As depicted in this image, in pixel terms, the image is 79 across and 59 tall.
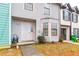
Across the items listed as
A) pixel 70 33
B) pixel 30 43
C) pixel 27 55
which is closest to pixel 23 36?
pixel 30 43

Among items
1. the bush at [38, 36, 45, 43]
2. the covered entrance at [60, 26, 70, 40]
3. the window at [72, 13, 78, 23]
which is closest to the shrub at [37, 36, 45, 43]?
the bush at [38, 36, 45, 43]

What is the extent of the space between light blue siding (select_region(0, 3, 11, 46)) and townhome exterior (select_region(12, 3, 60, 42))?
4.6 inches

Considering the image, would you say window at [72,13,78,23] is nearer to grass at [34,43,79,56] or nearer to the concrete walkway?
grass at [34,43,79,56]

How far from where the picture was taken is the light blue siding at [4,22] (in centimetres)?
271

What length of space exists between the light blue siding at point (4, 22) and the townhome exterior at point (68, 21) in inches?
44.2

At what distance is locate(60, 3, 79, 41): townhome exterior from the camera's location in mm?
2945

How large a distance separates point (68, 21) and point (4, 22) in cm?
134

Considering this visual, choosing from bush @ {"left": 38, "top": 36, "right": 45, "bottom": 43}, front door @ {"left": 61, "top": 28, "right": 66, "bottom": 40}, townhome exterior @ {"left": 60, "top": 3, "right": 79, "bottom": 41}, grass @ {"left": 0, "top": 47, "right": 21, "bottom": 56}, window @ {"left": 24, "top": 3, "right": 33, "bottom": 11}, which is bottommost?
grass @ {"left": 0, "top": 47, "right": 21, "bottom": 56}

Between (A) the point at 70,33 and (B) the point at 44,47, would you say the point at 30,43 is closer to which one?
(B) the point at 44,47

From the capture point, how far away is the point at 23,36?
286 centimetres

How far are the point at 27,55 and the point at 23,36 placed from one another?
0.40 m

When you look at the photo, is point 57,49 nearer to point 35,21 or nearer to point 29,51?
point 29,51

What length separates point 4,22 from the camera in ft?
9.02

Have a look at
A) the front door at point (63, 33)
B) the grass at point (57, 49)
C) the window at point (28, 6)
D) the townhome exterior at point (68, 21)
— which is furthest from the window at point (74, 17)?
the window at point (28, 6)
